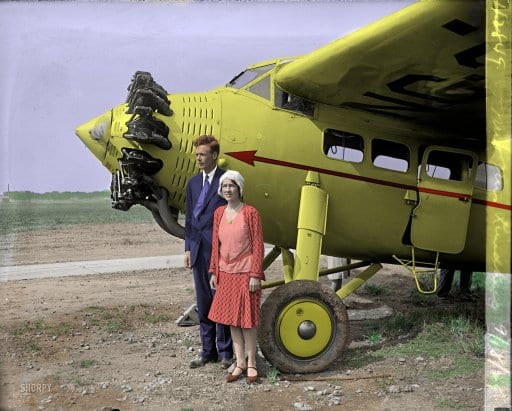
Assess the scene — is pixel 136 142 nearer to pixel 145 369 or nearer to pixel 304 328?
pixel 145 369

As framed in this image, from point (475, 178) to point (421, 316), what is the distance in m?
2.35

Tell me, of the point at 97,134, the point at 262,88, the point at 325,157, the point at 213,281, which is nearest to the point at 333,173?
the point at 325,157

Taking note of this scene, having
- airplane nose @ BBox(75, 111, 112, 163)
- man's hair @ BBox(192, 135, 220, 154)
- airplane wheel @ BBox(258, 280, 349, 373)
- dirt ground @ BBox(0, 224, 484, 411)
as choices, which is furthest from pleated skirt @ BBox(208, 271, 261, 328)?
airplane nose @ BBox(75, 111, 112, 163)

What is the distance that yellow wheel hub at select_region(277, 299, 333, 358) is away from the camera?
5.36 meters

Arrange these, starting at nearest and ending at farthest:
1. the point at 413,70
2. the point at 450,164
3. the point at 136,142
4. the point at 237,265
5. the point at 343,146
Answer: the point at 413,70
the point at 237,265
the point at 136,142
the point at 343,146
the point at 450,164

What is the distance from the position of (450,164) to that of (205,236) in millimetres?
3133

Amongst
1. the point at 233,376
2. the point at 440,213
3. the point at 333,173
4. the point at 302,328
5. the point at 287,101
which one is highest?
the point at 287,101

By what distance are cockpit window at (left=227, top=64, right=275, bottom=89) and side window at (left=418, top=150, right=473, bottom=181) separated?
2199mm

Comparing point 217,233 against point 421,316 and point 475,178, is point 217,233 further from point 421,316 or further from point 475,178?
point 421,316

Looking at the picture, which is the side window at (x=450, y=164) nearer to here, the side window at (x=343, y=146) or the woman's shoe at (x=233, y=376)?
the side window at (x=343, y=146)

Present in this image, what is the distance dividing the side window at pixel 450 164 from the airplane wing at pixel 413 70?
0.86ft

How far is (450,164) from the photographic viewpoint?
247 inches

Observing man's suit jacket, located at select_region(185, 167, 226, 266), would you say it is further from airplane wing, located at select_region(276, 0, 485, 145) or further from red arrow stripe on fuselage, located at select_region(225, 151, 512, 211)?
airplane wing, located at select_region(276, 0, 485, 145)

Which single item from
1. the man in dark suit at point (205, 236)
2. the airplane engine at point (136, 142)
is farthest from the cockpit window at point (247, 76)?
the man in dark suit at point (205, 236)
